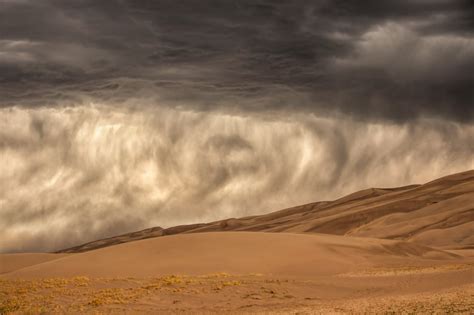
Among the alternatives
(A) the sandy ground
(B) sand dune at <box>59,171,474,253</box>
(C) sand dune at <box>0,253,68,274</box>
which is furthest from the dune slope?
(B) sand dune at <box>59,171,474,253</box>

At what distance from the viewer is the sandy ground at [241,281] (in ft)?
79.2

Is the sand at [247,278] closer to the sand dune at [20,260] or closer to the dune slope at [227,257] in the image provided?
the dune slope at [227,257]

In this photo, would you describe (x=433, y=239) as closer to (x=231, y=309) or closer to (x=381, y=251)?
(x=381, y=251)

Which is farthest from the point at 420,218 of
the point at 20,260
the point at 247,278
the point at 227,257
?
the point at 247,278

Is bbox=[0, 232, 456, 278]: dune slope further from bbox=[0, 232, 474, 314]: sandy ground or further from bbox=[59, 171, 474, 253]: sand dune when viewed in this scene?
bbox=[59, 171, 474, 253]: sand dune

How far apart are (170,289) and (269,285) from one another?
14.2 feet

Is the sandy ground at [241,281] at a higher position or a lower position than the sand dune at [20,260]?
lower

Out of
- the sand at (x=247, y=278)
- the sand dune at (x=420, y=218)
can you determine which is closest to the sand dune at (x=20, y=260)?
the sand at (x=247, y=278)

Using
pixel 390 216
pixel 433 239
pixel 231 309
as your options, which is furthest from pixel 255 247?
pixel 390 216

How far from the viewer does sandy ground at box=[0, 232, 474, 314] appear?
24125mm

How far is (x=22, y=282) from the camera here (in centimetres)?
3688

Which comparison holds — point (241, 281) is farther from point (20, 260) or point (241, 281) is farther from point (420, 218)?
point (420, 218)

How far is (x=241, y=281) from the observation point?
97.0 ft

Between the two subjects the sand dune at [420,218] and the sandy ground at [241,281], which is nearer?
the sandy ground at [241,281]
